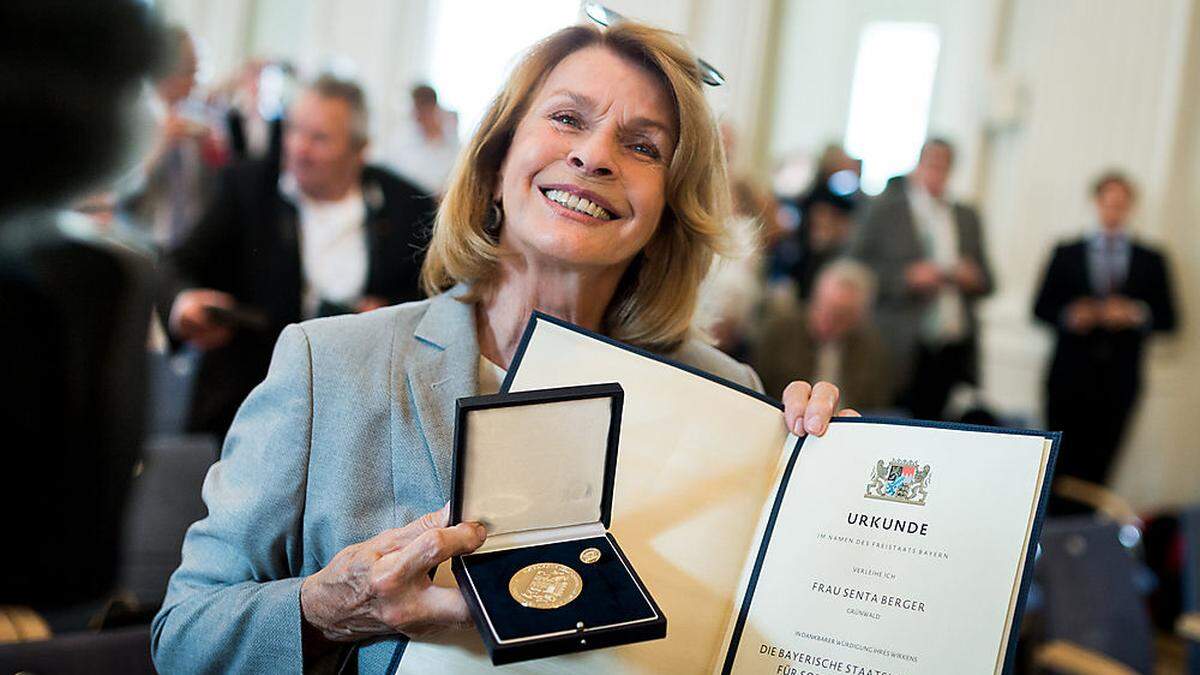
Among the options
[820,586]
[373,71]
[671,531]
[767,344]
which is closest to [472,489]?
[671,531]

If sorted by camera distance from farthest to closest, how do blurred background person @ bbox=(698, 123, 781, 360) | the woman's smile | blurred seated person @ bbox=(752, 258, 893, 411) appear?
1. blurred seated person @ bbox=(752, 258, 893, 411)
2. blurred background person @ bbox=(698, 123, 781, 360)
3. the woman's smile

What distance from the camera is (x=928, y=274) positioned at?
217 inches

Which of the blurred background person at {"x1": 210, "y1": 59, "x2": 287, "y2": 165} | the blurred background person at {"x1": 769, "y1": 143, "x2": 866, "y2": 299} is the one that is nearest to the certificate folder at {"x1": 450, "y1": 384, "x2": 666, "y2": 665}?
the blurred background person at {"x1": 210, "y1": 59, "x2": 287, "y2": 165}

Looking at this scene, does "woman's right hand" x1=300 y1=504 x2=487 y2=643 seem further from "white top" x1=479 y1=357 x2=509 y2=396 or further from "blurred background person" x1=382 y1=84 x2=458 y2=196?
"blurred background person" x1=382 y1=84 x2=458 y2=196

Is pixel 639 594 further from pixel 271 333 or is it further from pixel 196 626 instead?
pixel 271 333

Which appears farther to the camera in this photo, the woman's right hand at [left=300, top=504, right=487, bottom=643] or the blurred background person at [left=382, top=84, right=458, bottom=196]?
the blurred background person at [left=382, top=84, right=458, bottom=196]

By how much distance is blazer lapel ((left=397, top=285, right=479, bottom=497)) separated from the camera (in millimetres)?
1441

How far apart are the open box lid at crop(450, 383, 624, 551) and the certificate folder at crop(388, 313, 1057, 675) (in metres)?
0.13

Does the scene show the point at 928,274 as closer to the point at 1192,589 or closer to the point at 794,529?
the point at 1192,589

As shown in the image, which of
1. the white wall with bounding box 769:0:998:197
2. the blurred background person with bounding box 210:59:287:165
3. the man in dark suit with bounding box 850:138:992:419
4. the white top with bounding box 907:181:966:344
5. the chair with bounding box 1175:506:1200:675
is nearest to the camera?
the chair with bounding box 1175:506:1200:675

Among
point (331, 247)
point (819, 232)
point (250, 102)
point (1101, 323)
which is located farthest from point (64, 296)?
point (1101, 323)

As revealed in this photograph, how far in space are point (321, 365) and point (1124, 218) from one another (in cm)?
603

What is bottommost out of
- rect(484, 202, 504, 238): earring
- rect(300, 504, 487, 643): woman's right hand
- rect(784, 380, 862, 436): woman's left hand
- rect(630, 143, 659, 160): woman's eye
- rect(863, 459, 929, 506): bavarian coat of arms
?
rect(300, 504, 487, 643): woman's right hand

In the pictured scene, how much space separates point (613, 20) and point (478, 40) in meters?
6.12
